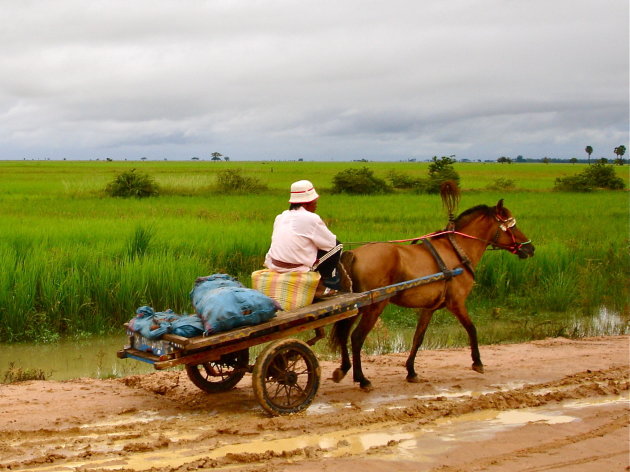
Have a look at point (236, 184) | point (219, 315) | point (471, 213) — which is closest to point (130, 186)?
point (236, 184)

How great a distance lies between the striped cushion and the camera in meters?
5.54

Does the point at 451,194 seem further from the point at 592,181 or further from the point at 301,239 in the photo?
the point at 592,181

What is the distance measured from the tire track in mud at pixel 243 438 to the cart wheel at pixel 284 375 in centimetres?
12

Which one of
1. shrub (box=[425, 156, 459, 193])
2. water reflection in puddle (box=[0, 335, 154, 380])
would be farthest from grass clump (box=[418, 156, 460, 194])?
water reflection in puddle (box=[0, 335, 154, 380])

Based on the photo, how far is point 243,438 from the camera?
4820 mm

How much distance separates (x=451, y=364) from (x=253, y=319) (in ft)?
9.62

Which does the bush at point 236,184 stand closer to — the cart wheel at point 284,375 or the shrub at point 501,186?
the shrub at point 501,186

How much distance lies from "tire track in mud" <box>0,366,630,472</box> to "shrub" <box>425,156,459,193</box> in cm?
2494

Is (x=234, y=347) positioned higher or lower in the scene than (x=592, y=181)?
lower

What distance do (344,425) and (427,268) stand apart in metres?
1.90

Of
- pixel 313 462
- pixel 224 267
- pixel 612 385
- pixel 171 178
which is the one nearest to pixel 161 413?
pixel 313 462

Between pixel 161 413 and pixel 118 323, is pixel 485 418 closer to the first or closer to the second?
pixel 161 413

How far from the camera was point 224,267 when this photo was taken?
11.8 meters

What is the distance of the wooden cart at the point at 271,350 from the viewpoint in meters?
4.99
